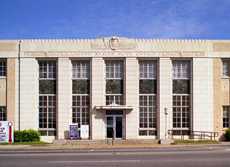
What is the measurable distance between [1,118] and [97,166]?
2505cm

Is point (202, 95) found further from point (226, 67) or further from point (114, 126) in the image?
point (114, 126)

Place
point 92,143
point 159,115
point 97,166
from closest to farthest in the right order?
point 97,166 → point 92,143 → point 159,115

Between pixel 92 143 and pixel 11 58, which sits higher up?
pixel 11 58

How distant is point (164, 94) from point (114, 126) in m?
5.20

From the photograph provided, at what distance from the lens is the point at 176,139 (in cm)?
3844

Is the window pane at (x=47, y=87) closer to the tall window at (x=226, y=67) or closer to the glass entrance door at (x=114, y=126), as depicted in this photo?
the glass entrance door at (x=114, y=126)

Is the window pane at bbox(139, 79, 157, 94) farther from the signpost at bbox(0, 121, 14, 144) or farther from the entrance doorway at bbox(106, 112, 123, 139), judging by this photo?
the signpost at bbox(0, 121, 14, 144)

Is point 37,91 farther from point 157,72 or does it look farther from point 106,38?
point 157,72

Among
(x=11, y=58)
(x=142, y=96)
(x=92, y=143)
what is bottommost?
(x=92, y=143)

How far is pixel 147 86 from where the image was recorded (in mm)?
39531

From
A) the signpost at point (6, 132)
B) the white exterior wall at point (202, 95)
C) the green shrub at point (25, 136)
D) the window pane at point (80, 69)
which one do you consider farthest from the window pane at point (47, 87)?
the white exterior wall at point (202, 95)

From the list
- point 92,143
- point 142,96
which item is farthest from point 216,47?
point 92,143

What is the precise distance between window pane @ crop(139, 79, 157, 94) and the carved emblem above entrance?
3269 millimetres

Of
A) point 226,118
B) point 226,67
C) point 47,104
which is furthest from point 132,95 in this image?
point 226,67
